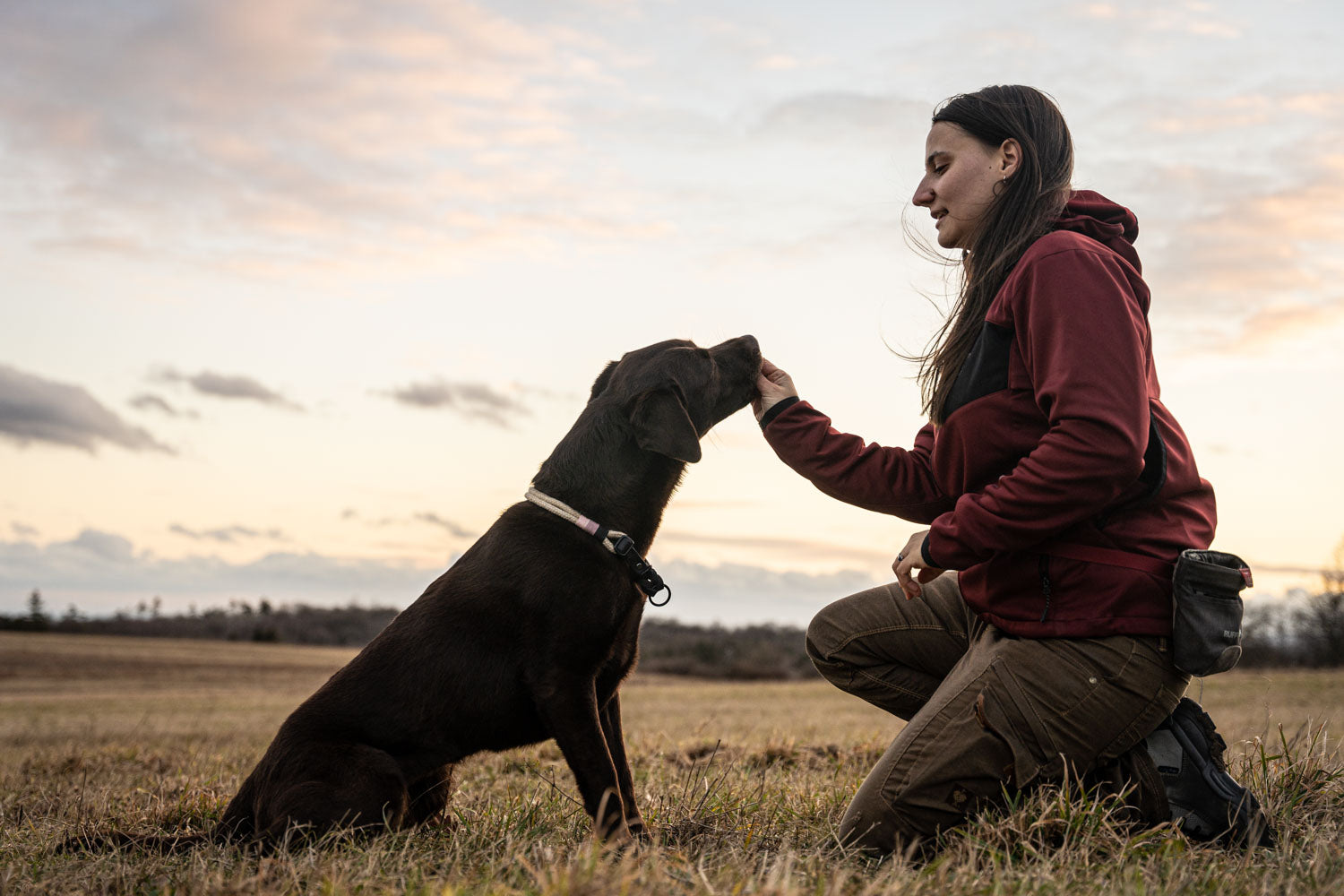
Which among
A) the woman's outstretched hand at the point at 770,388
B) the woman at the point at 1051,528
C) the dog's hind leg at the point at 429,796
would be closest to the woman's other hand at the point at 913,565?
the woman at the point at 1051,528

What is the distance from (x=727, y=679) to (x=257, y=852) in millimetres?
36459

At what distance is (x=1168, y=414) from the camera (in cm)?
339

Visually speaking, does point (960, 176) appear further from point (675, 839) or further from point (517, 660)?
point (675, 839)

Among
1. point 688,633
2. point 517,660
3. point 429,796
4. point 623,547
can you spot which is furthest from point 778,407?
point 688,633

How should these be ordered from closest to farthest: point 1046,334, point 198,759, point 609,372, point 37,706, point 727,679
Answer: point 1046,334, point 609,372, point 198,759, point 37,706, point 727,679

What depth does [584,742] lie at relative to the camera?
3.35m

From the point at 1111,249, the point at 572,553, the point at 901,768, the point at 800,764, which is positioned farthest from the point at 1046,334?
the point at 800,764

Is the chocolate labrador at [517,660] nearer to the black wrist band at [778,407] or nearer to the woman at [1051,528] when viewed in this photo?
the black wrist band at [778,407]

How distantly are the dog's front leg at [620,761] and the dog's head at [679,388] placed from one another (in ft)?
3.31

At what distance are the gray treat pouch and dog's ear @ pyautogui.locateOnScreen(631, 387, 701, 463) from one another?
168 centimetres

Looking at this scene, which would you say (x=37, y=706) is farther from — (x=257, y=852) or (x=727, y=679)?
(x=727, y=679)

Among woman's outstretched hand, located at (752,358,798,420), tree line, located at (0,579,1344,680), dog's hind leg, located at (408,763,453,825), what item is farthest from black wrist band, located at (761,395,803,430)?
tree line, located at (0,579,1344,680)

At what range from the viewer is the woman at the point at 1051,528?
3.02 m

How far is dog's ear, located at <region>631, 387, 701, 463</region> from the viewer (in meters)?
3.71
